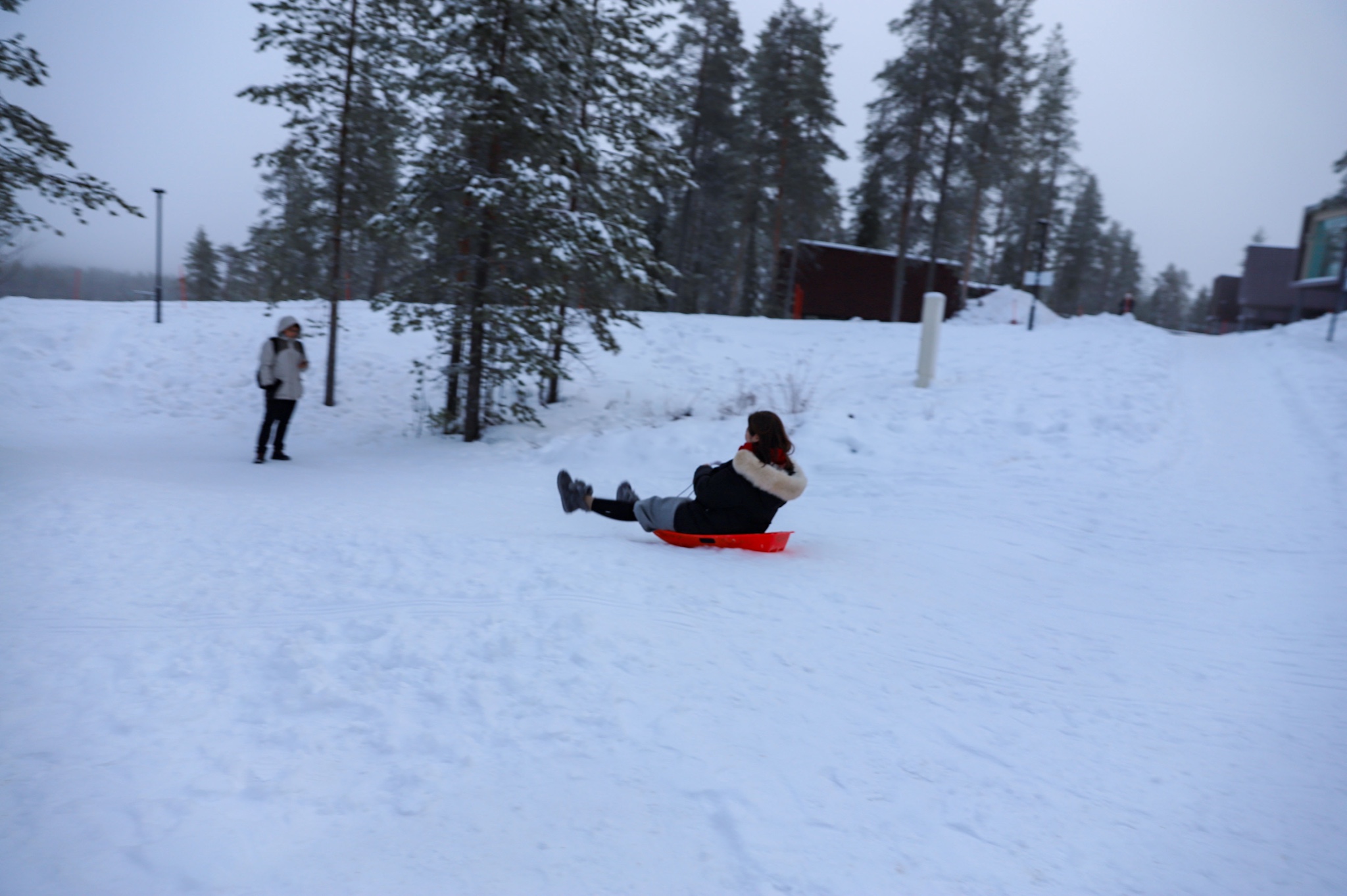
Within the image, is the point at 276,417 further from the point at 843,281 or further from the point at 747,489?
the point at 843,281

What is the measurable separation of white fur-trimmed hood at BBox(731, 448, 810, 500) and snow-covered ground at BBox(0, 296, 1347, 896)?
57 cm

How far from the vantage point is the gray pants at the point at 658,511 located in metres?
6.00

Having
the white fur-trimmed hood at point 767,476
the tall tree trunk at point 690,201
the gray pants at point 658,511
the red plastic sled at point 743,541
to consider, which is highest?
the tall tree trunk at point 690,201

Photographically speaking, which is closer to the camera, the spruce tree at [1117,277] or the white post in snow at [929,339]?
the white post in snow at [929,339]

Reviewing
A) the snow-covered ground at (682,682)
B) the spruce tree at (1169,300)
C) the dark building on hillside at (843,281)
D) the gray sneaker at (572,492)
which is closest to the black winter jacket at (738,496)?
the snow-covered ground at (682,682)

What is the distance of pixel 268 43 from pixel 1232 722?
15.1 m

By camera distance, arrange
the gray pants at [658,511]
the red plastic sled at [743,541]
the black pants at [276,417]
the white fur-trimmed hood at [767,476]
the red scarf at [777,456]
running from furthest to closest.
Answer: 1. the black pants at [276,417]
2. the gray pants at [658,511]
3. the red plastic sled at [743,541]
4. the red scarf at [777,456]
5. the white fur-trimmed hood at [767,476]

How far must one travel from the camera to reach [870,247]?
35.7m

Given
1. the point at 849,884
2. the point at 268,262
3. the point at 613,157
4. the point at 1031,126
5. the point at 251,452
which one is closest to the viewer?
the point at 849,884

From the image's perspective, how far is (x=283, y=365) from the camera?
9508 millimetres

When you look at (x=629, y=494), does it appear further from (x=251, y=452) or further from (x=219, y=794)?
(x=251, y=452)

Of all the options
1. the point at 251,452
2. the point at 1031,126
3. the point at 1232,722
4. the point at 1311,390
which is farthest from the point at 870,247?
the point at 1232,722

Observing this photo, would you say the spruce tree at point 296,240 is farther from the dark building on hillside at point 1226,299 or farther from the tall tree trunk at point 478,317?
the dark building on hillside at point 1226,299

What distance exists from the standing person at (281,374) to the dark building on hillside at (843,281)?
76.4 feet
